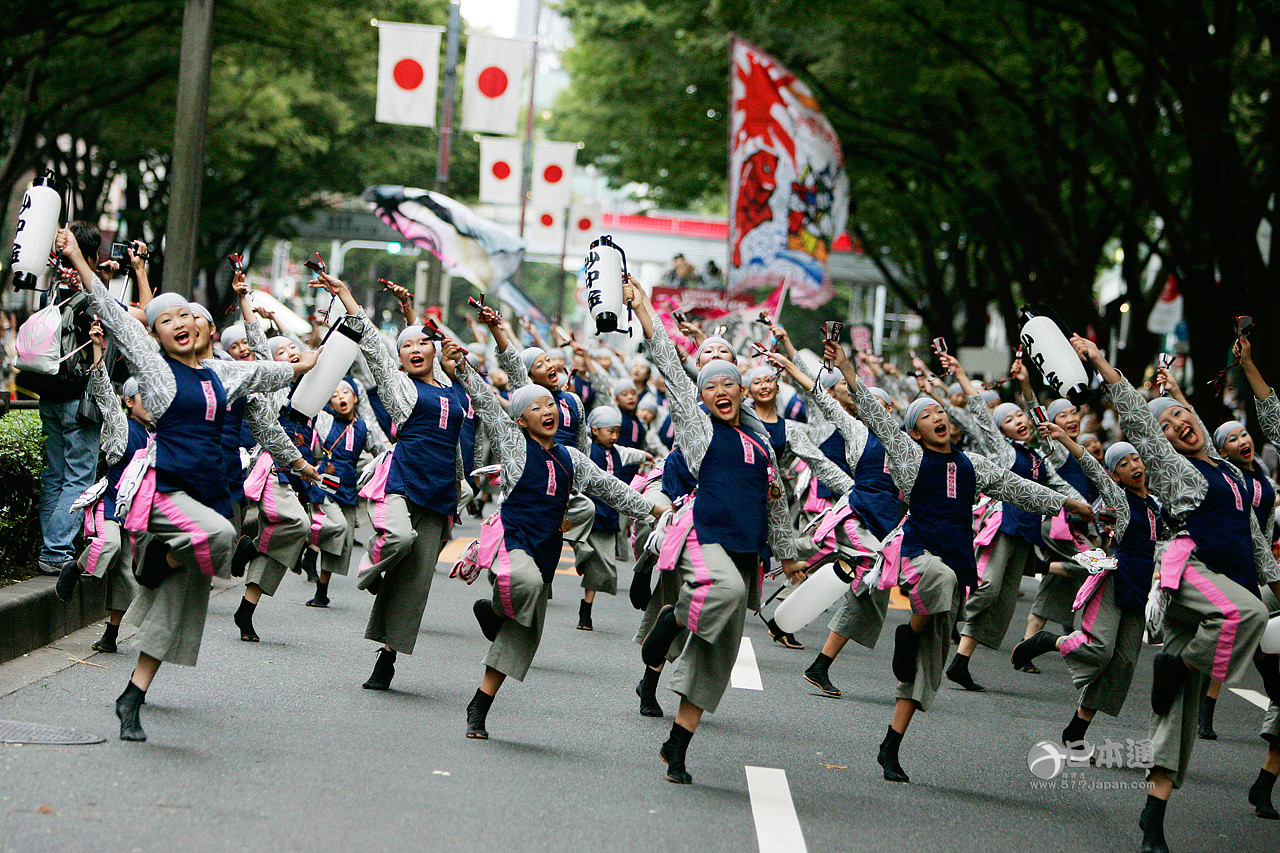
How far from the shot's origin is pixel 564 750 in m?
6.53

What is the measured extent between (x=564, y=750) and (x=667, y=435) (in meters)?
8.61

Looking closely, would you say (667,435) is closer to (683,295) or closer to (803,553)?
(803,553)

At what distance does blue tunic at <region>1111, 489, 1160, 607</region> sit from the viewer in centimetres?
727

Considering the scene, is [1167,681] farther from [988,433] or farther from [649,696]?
[988,433]

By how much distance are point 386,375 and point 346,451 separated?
3203 millimetres

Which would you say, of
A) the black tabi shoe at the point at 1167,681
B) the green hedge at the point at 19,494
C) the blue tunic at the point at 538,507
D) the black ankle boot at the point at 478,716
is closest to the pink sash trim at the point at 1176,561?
the black tabi shoe at the point at 1167,681

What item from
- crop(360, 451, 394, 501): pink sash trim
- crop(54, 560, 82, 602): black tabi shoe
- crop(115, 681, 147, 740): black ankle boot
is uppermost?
crop(360, 451, 394, 501): pink sash trim

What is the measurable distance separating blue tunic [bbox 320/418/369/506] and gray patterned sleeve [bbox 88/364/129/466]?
253 centimetres

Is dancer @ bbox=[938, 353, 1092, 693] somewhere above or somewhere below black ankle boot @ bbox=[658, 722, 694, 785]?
above

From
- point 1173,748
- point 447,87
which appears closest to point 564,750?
point 1173,748

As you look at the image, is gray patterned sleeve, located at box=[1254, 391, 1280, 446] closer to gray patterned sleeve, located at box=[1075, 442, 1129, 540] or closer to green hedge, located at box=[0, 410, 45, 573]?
gray patterned sleeve, located at box=[1075, 442, 1129, 540]

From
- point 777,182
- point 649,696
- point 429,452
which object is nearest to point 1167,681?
point 649,696

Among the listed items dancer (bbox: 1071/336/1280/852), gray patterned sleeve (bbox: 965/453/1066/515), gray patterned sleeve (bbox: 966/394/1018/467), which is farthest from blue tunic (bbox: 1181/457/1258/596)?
gray patterned sleeve (bbox: 966/394/1018/467)

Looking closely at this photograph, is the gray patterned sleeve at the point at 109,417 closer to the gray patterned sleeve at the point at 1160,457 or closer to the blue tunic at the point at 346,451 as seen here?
the blue tunic at the point at 346,451
